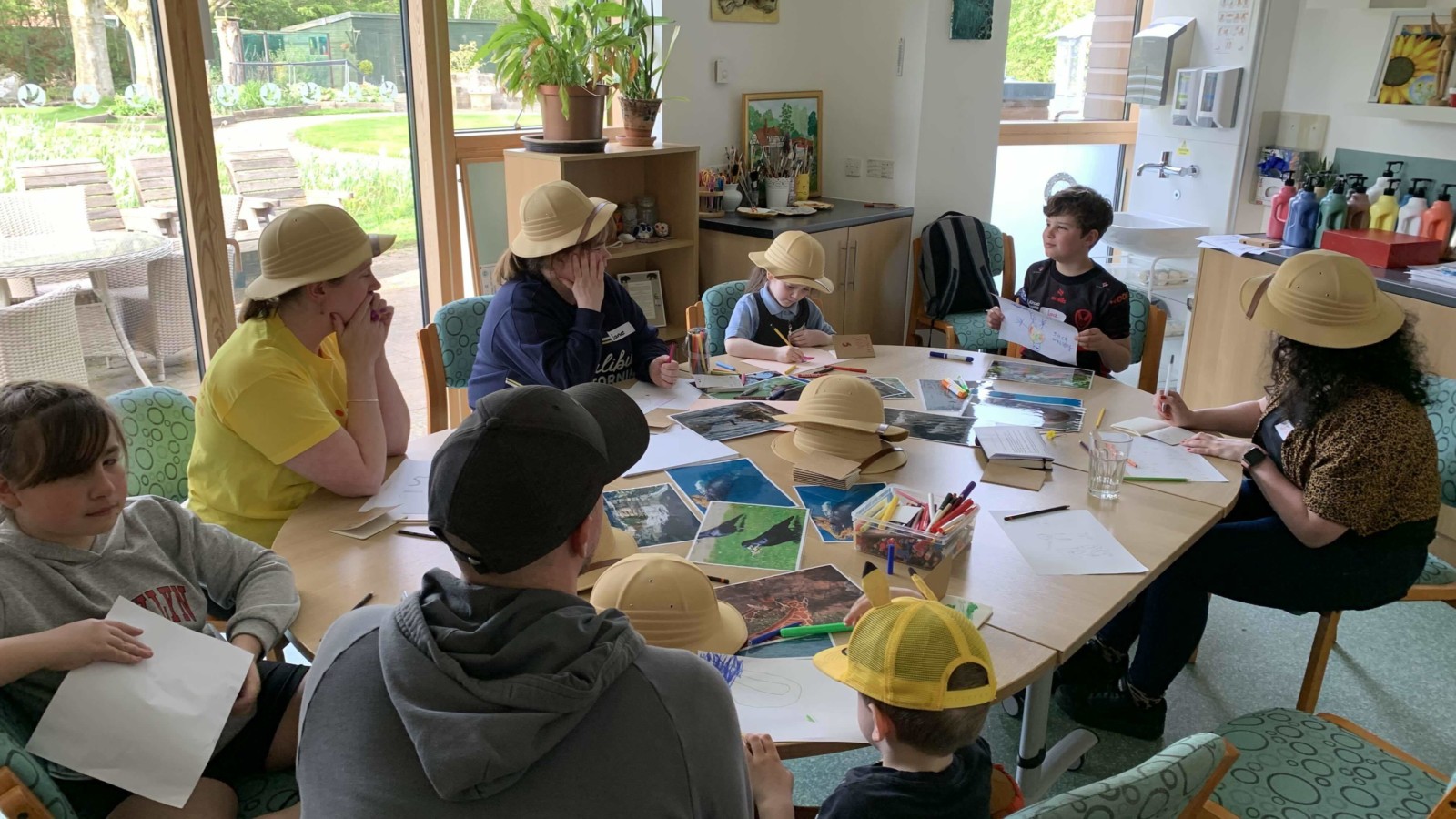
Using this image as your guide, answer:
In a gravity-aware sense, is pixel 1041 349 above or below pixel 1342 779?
above

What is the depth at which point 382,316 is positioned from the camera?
210 cm

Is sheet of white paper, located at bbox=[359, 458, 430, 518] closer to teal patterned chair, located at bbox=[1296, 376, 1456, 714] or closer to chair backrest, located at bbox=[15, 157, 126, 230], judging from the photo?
chair backrest, located at bbox=[15, 157, 126, 230]

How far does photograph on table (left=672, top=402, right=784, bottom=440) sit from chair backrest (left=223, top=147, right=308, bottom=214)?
1821 millimetres

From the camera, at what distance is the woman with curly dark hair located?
209 centimetres

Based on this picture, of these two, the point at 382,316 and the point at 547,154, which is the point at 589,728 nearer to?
the point at 382,316

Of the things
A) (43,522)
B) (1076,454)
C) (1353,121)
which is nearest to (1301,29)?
(1353,121)

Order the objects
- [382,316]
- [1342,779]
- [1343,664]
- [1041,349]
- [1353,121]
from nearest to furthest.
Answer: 1. [1342,779]
2. [382,316]
3. [1343,664]
4. [1041,349]
5. [1353,121]

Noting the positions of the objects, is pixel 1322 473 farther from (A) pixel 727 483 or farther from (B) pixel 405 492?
(B) pixel 405 492

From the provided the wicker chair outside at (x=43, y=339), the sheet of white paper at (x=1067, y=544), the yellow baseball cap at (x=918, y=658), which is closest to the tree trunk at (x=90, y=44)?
the wicker chair outside at (x=43, y=339)

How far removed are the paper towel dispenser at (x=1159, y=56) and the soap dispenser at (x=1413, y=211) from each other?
1.32 meters

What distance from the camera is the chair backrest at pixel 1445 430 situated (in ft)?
7.89

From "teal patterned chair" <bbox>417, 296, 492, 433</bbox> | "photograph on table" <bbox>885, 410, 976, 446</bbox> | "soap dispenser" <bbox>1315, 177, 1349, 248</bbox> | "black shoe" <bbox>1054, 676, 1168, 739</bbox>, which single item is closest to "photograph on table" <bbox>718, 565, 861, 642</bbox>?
"photograph on table" <bbox>885, 410, 976, 446</bbox>

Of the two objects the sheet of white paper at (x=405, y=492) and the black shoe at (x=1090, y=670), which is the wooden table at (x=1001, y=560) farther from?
the black shoe at (x=1090, y=670)

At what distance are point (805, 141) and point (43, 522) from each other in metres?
3.95
